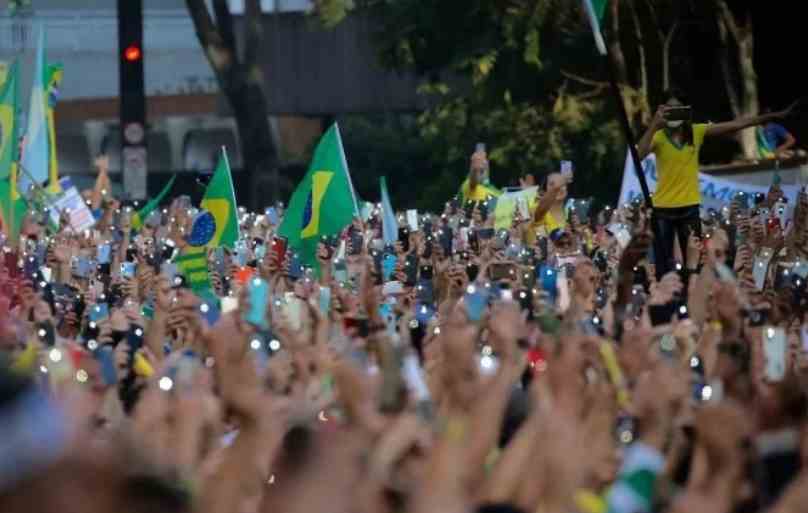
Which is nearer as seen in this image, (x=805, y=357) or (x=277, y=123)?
(x=805, y=357)

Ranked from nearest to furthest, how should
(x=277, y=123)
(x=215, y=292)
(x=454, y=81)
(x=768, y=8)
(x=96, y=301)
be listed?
(x=96, y=301) → (x=215, y=292) → (x=768, y=8) → (x=454, y=81) → (x=277, y=123)

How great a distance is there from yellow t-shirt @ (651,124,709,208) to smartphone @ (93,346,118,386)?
19.6 ft

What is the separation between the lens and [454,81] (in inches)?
1329

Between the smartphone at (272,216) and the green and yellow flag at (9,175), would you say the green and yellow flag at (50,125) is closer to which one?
the green and yellow flag at (9,175)

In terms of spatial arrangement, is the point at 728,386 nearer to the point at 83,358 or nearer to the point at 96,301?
the point at 83,358

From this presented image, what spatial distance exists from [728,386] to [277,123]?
3874 cm

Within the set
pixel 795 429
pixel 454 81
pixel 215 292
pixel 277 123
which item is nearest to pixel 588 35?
pixel 454 81

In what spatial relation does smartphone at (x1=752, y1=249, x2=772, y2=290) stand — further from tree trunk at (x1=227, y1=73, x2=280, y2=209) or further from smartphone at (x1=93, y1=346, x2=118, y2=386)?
tree trunk at (x1=227, y1=73, x2=280, y2=209)

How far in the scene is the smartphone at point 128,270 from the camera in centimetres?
1403

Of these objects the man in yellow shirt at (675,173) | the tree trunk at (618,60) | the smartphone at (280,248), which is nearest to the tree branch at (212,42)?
the tree trunk at (618,60)

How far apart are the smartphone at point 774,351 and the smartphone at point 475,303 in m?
1.31

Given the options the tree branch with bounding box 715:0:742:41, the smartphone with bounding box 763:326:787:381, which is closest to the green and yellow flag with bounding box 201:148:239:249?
the smartphone with bounding box 763:326:787:381

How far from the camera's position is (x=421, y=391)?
6.56 m

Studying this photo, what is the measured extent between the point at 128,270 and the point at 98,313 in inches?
146
